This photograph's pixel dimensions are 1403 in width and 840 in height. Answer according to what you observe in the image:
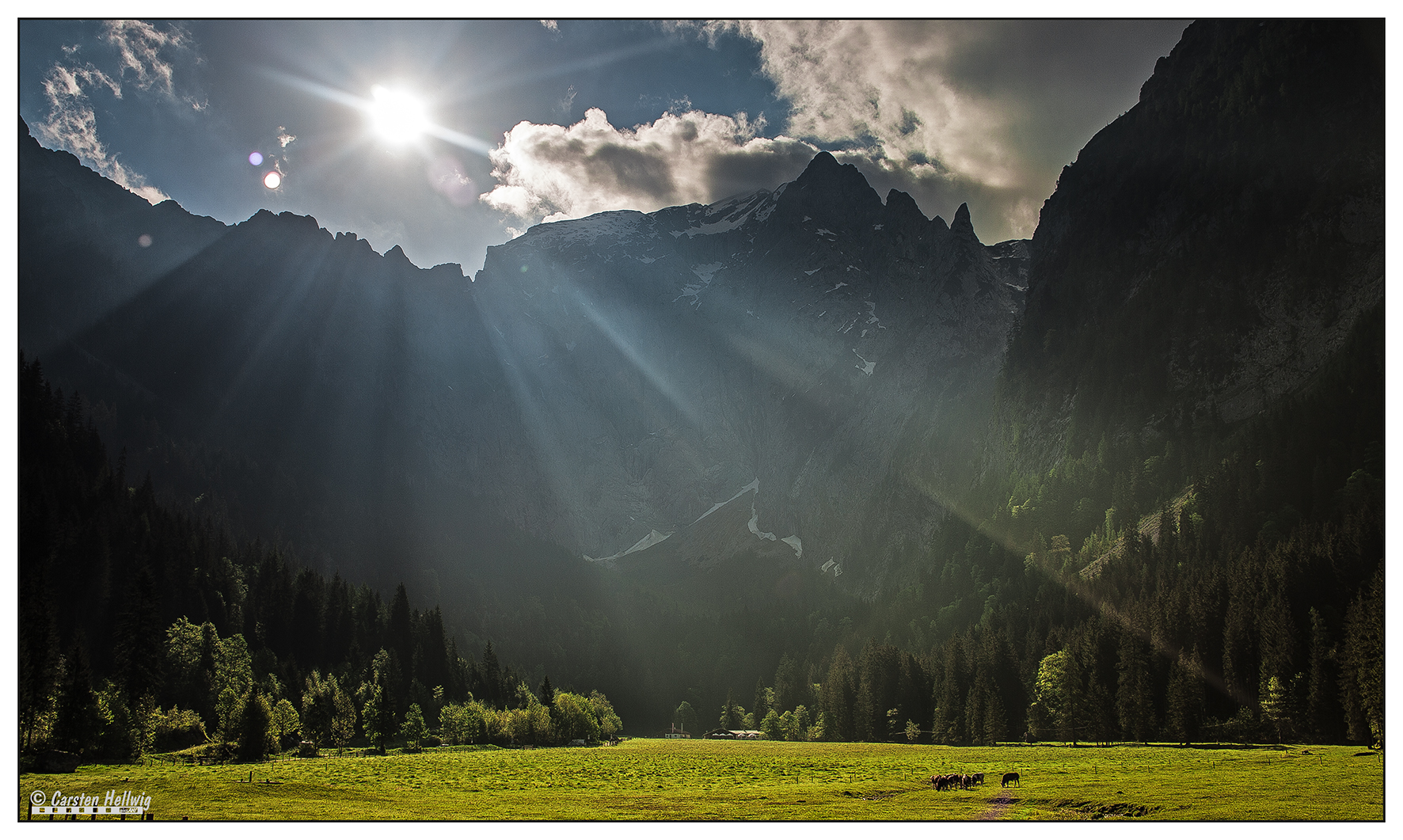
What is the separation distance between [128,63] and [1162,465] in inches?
6150

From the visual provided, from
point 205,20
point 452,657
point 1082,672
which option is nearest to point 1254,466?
point 1082,672

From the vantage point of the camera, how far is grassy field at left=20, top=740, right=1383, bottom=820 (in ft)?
116

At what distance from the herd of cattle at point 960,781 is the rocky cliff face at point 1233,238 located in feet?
400

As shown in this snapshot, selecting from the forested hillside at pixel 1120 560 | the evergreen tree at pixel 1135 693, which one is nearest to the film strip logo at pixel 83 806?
the forested hillside at pixel 1120 560

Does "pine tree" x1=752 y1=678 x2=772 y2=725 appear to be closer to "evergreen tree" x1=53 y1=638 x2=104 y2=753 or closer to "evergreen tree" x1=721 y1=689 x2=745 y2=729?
"evergreen tree" x1=721 y1=689 x2=745 y2=729

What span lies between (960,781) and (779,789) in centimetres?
1067

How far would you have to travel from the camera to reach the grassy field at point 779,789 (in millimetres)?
35438

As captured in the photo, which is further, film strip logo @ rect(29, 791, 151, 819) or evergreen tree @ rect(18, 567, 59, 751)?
evergreen tree @ rect(18, 567, 59, 751)

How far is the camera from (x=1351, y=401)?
114 m

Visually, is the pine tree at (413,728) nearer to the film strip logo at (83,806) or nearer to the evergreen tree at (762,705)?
the film strip logo at (83,806)

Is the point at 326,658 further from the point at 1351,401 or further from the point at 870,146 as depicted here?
the point at 1351,401

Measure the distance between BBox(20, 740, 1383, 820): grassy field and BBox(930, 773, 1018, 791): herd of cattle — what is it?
2.56ft

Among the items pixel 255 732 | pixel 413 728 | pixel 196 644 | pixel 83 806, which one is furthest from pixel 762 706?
pixel 83 806

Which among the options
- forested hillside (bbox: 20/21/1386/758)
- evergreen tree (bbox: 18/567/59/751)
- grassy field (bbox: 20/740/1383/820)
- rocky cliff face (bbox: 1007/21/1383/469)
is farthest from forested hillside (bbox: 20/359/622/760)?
rocky cliff face (bbox: 1007/21/1383/469)
